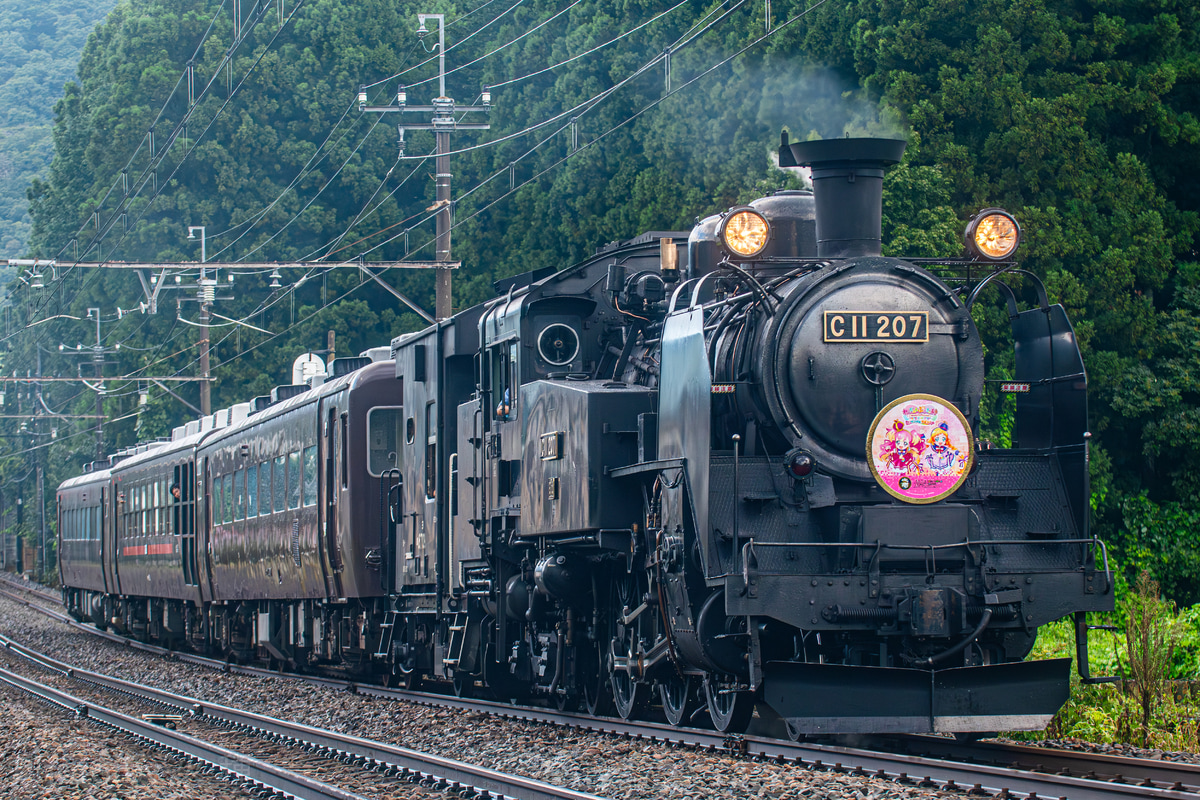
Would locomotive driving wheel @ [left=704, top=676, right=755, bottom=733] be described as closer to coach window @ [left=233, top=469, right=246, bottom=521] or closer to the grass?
the grass

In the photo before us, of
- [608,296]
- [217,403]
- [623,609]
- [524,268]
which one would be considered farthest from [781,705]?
[217,403]

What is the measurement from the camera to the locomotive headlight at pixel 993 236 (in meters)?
9.47

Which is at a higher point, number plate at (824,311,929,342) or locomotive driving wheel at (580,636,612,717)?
number plate at (824,311,929,342)

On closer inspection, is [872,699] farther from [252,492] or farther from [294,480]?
[252,492]

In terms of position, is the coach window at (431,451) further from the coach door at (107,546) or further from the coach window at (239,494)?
the coach door at (107,546)

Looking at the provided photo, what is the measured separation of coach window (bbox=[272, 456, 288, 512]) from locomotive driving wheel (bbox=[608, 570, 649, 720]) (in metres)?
7.98

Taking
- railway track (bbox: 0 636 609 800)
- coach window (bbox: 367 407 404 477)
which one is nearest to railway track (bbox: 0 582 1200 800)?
railway track (bbox: 0 636 609 800)

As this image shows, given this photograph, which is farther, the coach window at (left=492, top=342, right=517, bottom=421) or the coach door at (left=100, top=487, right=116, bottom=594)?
the coach door at (left=100, top=487, right=116, bottom=594)

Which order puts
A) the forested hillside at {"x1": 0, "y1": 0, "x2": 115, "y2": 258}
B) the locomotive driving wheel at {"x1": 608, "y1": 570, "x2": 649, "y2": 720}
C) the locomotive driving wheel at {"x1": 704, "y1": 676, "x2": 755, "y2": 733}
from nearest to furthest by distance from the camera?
the locomotive driving wheel at {"x1": 704, "y1": 676, "x2": 755, "y2": 733} < the locomotive driving wheel at {"x1": 608, "y1": 570, "x2": 649, "y2": 720} < the forested hillside at {"x1": 0, "y1": 0, "x2": 115, "y2": 258}

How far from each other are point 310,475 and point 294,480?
811 millimetres

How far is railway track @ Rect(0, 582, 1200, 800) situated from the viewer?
6770 millimetres

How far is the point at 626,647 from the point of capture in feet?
34.6

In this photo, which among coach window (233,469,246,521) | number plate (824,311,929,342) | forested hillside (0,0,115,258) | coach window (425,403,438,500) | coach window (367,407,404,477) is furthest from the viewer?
forested hillside (0,0,115,258)

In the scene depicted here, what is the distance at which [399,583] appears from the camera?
592 inches
